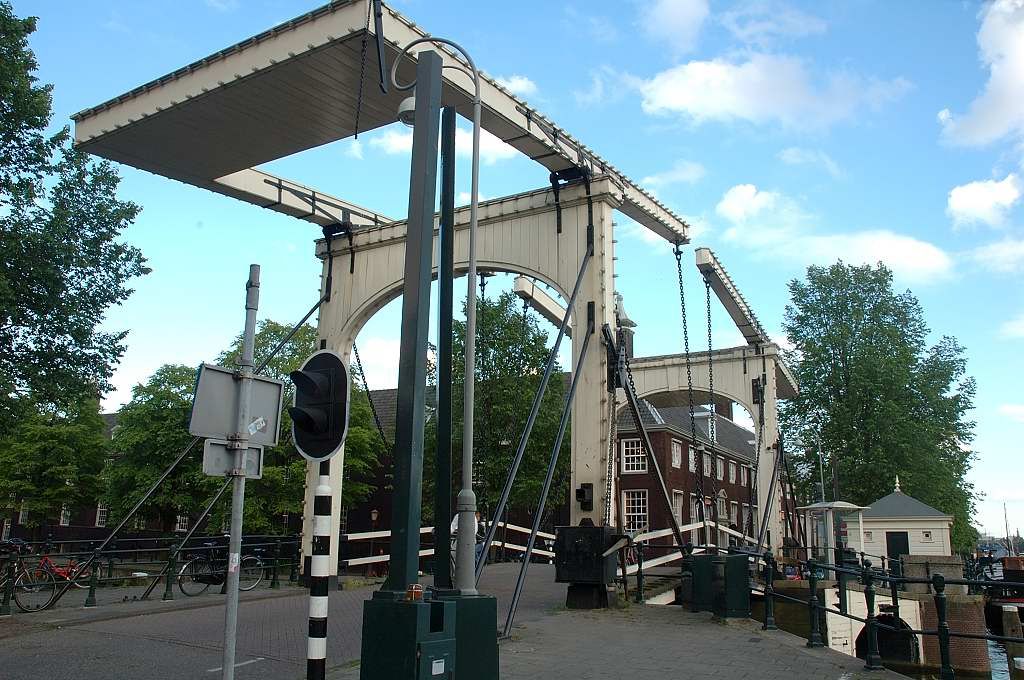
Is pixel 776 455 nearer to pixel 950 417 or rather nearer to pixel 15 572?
pixel 950 417

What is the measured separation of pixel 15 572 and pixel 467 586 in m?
8.23

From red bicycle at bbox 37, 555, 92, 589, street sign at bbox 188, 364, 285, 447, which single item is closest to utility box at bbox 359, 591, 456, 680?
street sign at bbox 188, 364, 285, 447

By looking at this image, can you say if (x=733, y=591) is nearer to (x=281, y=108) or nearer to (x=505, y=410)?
(x=281, y=108)

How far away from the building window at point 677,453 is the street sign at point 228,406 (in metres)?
36.9

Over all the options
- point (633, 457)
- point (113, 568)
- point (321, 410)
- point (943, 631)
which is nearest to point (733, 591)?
point (943, 631)

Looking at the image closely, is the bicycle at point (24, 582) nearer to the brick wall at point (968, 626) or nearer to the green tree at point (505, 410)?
the green tree at point (505, 410)

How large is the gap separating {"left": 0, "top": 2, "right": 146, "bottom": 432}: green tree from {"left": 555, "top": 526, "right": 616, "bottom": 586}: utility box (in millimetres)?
9574

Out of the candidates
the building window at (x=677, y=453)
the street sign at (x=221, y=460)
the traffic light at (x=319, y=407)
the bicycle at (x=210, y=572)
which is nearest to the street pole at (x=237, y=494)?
the street sign at (x=221, y=460)

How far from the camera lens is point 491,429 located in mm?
29328

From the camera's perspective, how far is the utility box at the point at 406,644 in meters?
4.18

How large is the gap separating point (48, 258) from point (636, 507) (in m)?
31.0

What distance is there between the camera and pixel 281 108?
36.2 feet

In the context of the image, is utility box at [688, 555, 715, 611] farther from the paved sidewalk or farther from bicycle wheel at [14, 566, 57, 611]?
bicycle wheel at [14, 566, 57, 611]

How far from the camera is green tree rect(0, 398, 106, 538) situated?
108 ft
